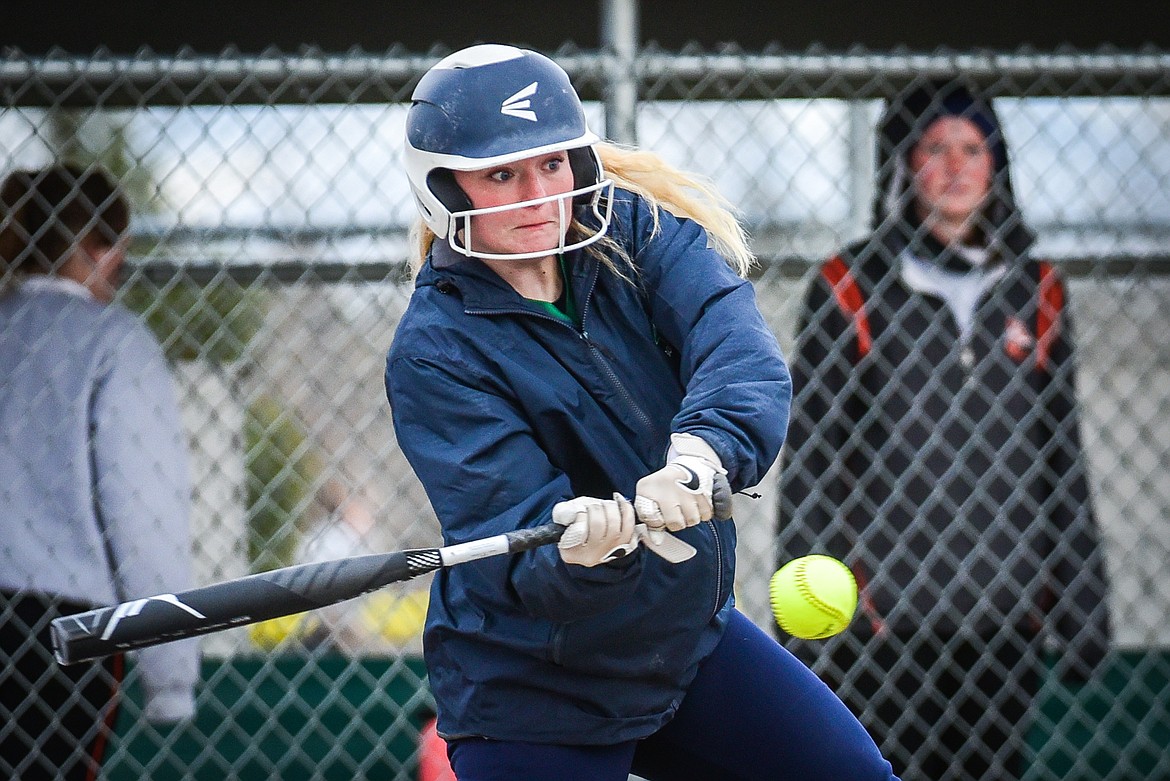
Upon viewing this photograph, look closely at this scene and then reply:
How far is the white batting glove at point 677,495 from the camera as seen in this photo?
177 cm

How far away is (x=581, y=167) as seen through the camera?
2.10 meters

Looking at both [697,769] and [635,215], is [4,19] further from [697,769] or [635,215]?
[697,769]

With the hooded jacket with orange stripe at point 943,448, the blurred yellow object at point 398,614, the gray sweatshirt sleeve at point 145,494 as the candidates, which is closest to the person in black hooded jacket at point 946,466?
the hooded jacket with orange stripe at point 943,448

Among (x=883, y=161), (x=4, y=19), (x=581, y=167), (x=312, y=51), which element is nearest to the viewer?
(x=581, y=167)

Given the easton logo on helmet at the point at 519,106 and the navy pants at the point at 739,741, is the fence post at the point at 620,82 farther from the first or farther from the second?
the navy pants at the point at 739,741

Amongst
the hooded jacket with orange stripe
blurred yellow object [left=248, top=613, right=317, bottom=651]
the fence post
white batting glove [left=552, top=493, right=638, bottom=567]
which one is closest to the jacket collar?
white batting glove [left=552, top=493, right=638, bottom=567]

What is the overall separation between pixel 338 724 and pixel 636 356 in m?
2.38

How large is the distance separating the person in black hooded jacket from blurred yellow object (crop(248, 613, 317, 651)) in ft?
7.31

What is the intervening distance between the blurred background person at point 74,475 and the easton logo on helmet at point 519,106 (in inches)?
67.5

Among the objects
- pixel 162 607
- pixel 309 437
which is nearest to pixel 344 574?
pixel 162 607

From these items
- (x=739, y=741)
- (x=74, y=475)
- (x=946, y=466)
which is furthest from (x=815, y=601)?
(x=74, y=475)

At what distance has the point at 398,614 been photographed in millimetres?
5316

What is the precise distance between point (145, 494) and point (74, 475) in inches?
6.9

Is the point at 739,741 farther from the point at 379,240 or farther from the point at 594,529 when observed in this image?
the point at 379,240
